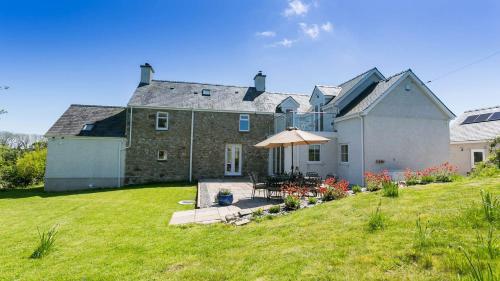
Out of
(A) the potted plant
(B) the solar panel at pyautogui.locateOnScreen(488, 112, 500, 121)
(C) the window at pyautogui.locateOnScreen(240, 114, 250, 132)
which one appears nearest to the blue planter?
(A) the potted plant

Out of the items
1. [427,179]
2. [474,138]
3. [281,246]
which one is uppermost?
[474,138]

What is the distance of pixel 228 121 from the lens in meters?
22.0

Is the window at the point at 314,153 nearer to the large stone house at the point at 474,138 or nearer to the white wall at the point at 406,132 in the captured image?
the white wall at the point at 406,132

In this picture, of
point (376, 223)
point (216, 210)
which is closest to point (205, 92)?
point (216, 210)

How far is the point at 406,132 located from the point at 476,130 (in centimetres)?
1000

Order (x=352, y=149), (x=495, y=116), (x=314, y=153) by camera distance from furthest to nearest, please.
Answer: (x=495, y=116)
(x=314, y=153)
(x=352, y=149)

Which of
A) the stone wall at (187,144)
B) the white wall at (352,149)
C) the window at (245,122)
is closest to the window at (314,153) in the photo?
the white wall at (352,149)

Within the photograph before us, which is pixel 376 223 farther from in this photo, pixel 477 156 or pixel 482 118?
pixel 482 118

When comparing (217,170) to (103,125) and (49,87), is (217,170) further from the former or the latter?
(49,87)

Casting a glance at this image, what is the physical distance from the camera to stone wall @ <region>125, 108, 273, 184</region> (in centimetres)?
2053

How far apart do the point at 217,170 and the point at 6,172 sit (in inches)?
722

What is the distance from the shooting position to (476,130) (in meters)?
20.7

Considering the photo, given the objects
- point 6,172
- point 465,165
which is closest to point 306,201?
point 465,165

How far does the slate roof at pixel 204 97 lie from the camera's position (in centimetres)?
2172
